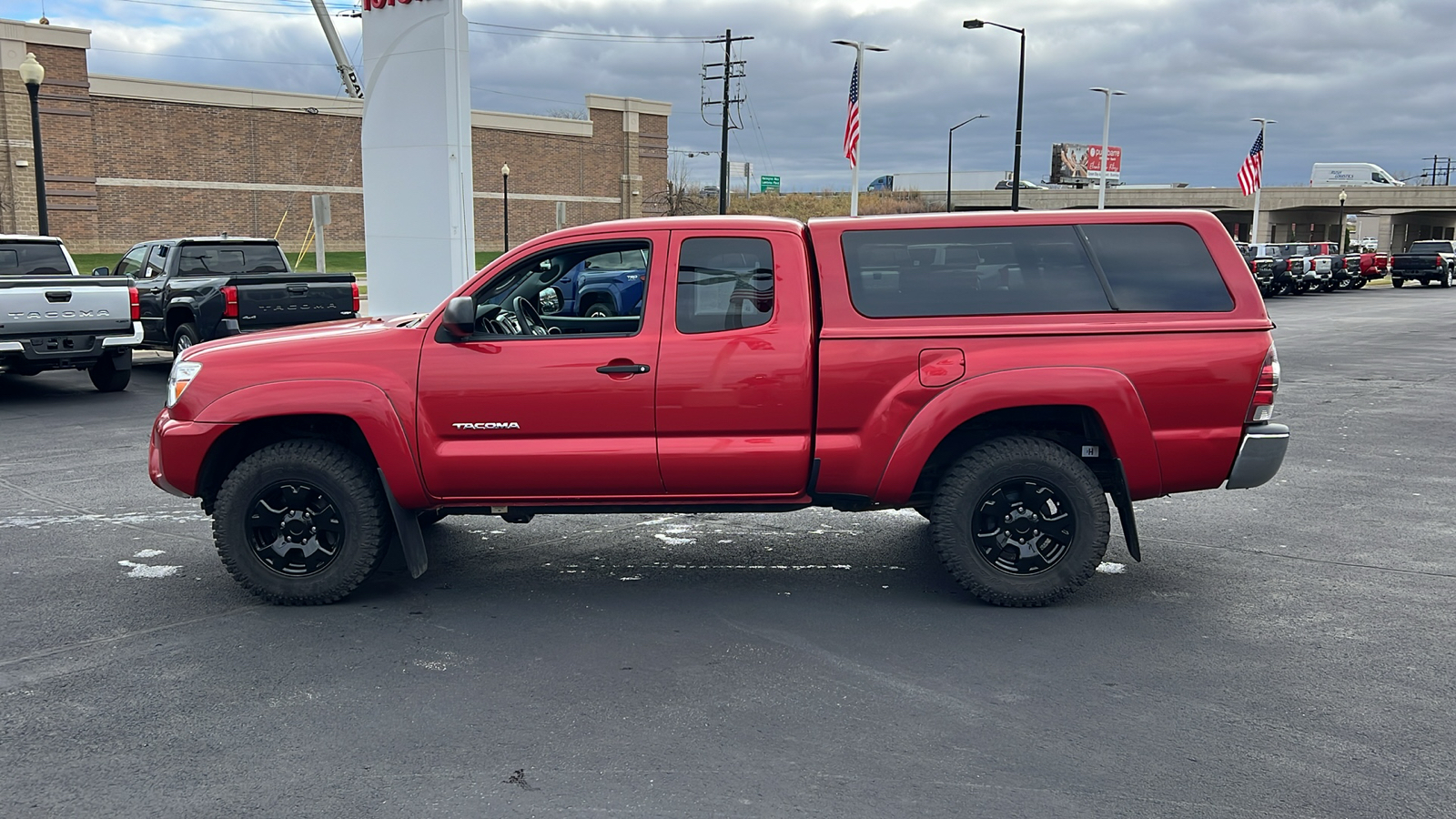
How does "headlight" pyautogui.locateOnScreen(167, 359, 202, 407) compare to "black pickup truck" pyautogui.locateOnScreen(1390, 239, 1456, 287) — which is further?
"black pickup truck" pyautogui.locateOnScreen(1390, 239, 1456, 287)

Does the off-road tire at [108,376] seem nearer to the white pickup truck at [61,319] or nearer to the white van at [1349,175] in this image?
the white pickup truck at [61,319]

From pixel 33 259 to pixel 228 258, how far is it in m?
2.77

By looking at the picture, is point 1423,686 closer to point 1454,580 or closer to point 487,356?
point 1454,580

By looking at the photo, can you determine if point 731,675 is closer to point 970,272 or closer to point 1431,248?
point 970,272

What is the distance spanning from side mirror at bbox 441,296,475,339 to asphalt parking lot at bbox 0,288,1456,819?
140cm

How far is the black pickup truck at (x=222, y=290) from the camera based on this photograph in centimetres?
1423

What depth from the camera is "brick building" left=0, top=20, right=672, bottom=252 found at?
45.8 meters

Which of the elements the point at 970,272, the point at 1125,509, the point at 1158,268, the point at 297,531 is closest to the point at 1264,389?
the point at 1158,268

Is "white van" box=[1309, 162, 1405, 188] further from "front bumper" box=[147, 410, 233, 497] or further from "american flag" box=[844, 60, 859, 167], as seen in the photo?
"front bumper" box=[147, 410, 233, 497]

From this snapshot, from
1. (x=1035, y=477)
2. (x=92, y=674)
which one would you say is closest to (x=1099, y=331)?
(x=1035, y=477)

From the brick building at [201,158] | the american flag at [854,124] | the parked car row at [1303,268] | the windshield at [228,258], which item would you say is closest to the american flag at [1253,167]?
the parked car row at [1303,268]

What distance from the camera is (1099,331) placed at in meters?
5.55

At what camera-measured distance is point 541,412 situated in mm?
5559

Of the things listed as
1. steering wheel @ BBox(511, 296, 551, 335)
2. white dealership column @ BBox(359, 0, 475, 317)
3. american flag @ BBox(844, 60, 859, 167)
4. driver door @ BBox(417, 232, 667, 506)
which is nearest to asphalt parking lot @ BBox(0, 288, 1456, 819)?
driver door @ BBox(417, 232, 667, 506)
